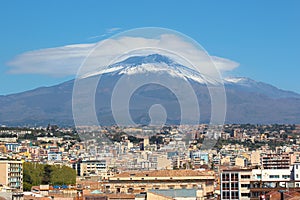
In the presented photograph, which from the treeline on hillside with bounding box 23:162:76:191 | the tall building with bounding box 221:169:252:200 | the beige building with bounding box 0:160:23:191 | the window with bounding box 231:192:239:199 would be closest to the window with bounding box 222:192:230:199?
the tall building with bounding box 221:169:252:200

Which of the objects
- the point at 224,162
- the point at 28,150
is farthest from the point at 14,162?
the point at 28,150

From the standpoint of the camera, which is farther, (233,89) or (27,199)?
(233,89)

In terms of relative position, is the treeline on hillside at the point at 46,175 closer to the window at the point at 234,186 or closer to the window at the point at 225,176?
the window at the point at 225,176

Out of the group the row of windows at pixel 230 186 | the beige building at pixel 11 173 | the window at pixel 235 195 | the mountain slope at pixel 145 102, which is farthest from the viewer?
the mountain slope at pixel 145 102

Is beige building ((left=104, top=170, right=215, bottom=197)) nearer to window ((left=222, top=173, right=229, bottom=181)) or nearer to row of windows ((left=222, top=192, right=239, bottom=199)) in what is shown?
window ((left=222, top=173, right=229, bottom=181))

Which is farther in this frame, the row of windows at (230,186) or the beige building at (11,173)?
the beige building at (11,173)

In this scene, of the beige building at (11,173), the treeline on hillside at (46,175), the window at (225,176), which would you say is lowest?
the treeline on hillside at (46,175)

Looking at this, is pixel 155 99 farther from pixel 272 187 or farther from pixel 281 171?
pixel 272 187

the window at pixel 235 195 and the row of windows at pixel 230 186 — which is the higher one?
the row of windows at pixel 230 186

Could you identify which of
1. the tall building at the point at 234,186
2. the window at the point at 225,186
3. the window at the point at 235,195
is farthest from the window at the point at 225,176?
the window at the point at 235,195
